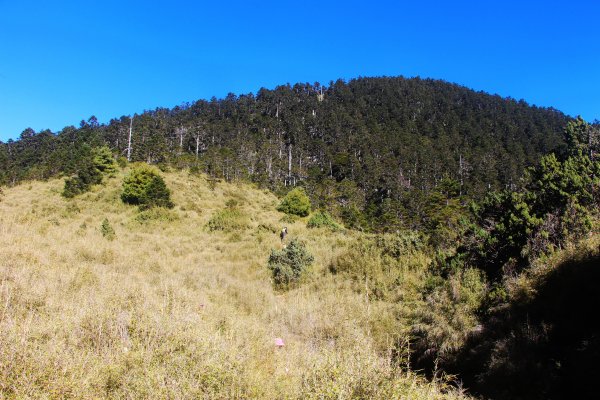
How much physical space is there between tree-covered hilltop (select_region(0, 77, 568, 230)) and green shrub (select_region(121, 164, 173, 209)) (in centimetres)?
1456

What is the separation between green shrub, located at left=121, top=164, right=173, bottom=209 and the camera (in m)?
24.5

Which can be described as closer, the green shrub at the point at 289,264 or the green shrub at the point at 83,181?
the green shrub at the point at 289,264

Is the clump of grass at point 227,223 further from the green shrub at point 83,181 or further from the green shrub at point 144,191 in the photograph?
the green shrub at point 83,181

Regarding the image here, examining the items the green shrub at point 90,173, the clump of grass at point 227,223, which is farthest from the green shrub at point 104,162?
the clump of grass at point 227,223

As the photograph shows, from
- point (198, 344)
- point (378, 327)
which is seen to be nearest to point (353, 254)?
point (378, 327)

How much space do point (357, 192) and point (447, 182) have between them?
47.5ft

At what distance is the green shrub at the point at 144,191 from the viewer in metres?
24.5

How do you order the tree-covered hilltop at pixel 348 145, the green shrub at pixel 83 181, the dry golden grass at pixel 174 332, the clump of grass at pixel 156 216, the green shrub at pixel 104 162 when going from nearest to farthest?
the dry golden grass at pixel 174 332 < the clump of grass at pixel 156 216 < the green shrub at pixel 83 181 < the green shrub at pixel 104 162 < the tree-covered hilltop at pixel 348 145

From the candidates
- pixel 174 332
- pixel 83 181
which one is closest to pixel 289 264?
pixel 174 332

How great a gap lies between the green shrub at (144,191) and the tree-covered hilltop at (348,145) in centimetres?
1456

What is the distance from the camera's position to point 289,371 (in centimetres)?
395

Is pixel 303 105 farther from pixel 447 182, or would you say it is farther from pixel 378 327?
pixel 378 327

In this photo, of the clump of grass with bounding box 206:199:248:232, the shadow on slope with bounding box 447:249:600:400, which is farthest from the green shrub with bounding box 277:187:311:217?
the shadow on slope with bounding box 447:249:600:400

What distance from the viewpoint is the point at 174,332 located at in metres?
4.14
